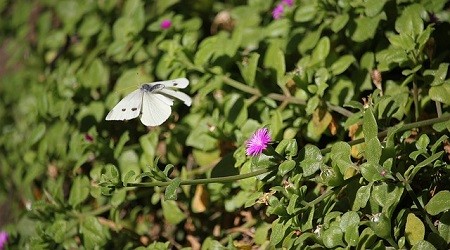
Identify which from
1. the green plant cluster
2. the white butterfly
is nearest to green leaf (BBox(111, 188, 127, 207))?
the green plant cluster

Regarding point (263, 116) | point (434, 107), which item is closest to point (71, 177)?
point (263, 116)

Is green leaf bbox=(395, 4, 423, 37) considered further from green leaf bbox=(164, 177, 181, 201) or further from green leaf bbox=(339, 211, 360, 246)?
green leaf bbox=(164, 177, 181, 201)

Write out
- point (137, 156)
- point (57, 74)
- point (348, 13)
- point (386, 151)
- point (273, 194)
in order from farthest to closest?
point (57, 74), point (137, 156), point (348, 13), point (273, 194), point (386, 151)

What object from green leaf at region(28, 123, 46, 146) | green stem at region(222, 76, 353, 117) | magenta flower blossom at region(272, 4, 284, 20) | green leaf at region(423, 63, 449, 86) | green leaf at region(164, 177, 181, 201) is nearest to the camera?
green leaf at region(164, 177, 181, 201)

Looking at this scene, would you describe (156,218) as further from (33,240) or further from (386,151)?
(386,151)

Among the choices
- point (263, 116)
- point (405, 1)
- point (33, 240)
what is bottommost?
point (33, 240)

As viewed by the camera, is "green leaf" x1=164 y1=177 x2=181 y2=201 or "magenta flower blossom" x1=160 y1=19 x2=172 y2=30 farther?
"magenta flower blossom" x1=160 y1=19 x2=172 y2=30

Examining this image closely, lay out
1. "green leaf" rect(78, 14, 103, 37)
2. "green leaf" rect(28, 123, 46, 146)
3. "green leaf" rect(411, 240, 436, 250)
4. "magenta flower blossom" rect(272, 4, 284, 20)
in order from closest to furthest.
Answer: "green leaf" rect(411, 240, 436, 250)
"magenta flower blossom" rect(272, 4, 284, 20)
"green leaf" rect(28, 123, 46, 146)
"green leaf" rect(78, 14, 103, 37)

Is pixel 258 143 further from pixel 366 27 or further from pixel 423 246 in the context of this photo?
pixel 366 27

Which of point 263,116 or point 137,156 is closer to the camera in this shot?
point 263,116
